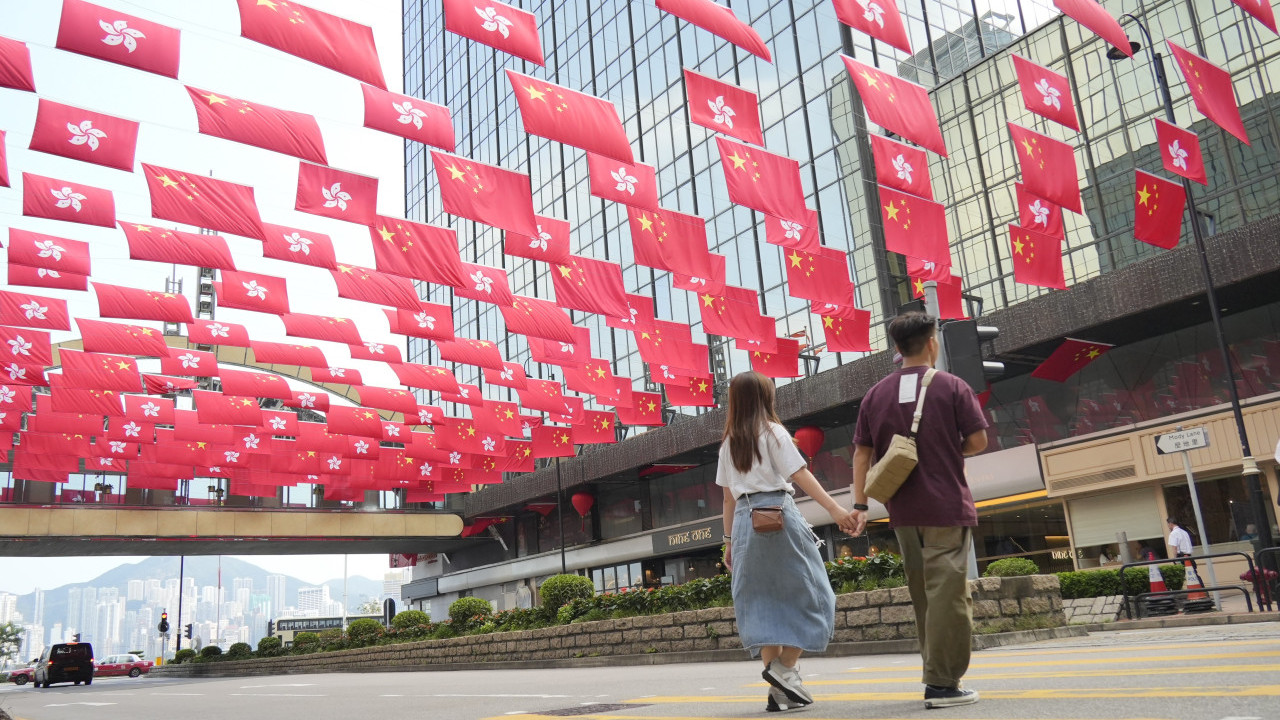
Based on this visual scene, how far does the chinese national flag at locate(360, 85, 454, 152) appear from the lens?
12.7 meters

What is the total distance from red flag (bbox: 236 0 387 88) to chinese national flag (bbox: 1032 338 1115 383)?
16.9 m

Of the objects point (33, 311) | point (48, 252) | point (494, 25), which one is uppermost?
point (494, 25)

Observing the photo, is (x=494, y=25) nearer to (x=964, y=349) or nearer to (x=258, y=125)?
(x=258, y=125)

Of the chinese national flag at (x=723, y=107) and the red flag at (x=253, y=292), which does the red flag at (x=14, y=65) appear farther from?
the chinese national flag at (x=723, y=107)

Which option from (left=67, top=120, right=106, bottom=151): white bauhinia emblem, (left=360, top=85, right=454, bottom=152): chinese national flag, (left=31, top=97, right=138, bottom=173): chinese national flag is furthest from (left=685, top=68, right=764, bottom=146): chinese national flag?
(left=67, top=120, right=106, bottom=151): white bauhinia emblem

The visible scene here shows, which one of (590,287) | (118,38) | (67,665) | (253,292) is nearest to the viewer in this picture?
(118,38)

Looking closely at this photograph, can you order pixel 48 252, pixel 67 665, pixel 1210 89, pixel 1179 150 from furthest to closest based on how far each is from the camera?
pixel 67 665
pixel 48 252
pixel 1179 150
pixel 1210 89

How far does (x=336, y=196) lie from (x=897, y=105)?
825cm

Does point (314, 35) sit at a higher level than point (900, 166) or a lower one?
higher

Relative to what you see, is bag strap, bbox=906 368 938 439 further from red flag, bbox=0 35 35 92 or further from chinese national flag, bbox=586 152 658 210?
red flag, bbox=0 35 35 92

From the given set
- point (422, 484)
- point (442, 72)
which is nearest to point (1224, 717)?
point (422, 484)

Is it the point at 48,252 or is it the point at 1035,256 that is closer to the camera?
the point at 1035,256

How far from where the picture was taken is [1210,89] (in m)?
14.4

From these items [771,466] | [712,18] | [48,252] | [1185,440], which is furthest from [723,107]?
[48,252]
